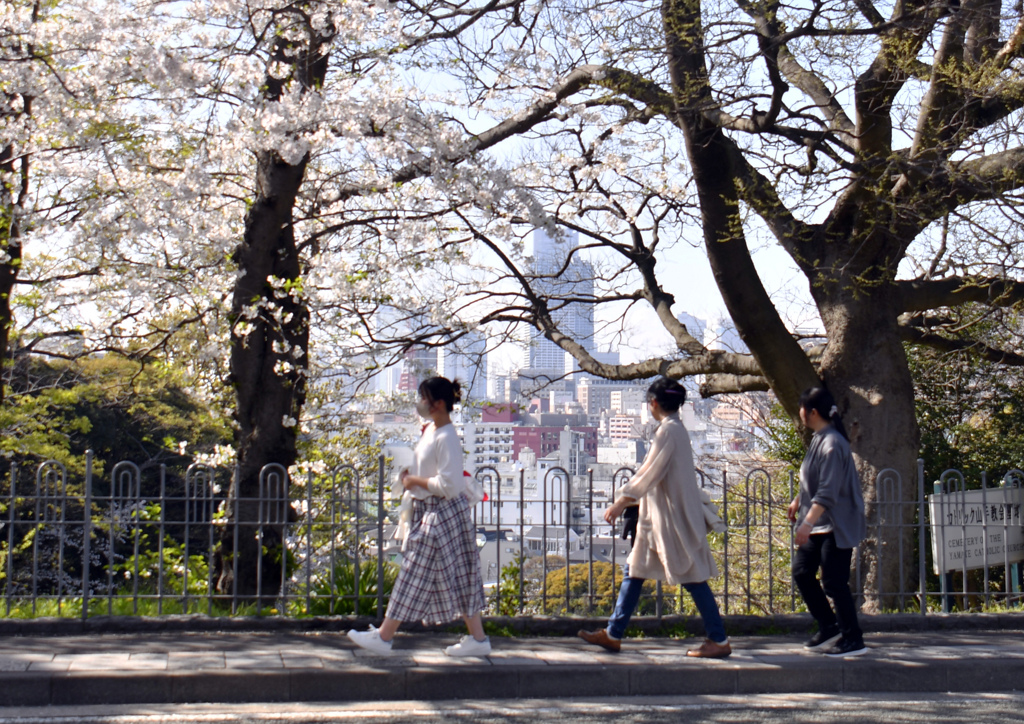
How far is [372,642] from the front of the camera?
5.98 meters

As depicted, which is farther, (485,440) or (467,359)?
(485,440)

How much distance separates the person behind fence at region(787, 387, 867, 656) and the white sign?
6.86 feet

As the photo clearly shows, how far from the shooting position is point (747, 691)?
5.84m

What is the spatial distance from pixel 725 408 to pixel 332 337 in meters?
17.1

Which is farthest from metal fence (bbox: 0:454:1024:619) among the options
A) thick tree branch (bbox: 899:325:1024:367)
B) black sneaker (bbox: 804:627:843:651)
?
thick tree branch (bbox: 899:325:1024:367)

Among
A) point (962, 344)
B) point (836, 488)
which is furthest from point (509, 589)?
point (962, 344)

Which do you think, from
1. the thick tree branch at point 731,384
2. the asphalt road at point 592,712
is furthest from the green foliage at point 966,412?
the asphalt road at point 592,712

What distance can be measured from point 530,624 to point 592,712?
5.75 ft

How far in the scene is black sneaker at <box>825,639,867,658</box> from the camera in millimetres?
6176

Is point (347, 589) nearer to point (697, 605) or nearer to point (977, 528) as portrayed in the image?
point (697, 605)

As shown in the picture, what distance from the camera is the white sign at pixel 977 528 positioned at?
7895 millimetres

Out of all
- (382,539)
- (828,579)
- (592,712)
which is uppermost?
(382,539)

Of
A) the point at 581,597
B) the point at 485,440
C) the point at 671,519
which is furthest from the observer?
the point at 485,440

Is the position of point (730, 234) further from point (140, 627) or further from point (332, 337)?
point (140, 627)
